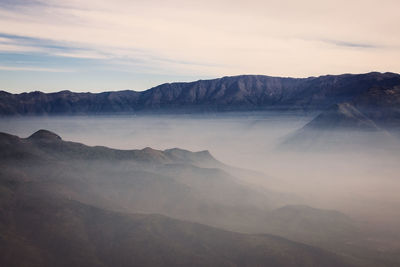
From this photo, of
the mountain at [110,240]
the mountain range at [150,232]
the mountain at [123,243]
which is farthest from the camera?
the mountain range at [150,232]

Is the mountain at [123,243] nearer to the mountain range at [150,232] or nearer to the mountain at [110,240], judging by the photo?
the mountain at [110,240]

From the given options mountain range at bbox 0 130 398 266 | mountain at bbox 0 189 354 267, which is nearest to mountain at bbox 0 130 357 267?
mountain at bbox 0 189 354 267

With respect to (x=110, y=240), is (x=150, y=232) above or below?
above

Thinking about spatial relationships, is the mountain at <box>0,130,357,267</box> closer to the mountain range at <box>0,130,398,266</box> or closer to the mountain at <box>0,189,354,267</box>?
the mountain at <box>0,189,354,267</box>

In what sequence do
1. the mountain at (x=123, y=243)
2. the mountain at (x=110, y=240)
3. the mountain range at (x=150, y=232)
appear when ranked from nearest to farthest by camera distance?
the mountain at (x=123, y=243)
the mountain at (x=110, y=240)
the mountain range at (x=150, y=232)

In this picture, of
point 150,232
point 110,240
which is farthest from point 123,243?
point 150,232

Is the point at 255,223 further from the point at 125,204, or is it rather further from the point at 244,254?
the point at 125,204

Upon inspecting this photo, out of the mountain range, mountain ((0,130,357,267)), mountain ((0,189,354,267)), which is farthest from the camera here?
the mountain range

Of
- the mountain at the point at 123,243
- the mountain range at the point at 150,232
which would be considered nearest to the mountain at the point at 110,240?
the mountain at the point at 123,243

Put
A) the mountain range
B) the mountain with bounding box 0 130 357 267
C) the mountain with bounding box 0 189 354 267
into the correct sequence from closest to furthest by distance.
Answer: the mountain with bounding box 0 189 354 267, the mountain with bounding box 0 130 357 267, the mountain range

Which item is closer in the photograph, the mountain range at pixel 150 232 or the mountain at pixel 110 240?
the mountain at pixel 110 240

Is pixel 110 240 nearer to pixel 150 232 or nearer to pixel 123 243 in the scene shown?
pixel 123 243

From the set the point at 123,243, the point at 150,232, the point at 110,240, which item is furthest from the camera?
the point at 150,232
